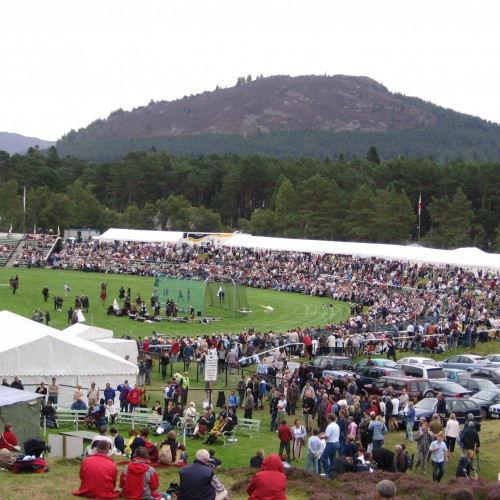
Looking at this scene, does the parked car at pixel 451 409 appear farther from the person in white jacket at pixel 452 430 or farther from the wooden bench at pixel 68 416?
the wooden bench at pixel 68 416

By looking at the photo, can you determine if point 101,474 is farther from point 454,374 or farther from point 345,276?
point 345,276

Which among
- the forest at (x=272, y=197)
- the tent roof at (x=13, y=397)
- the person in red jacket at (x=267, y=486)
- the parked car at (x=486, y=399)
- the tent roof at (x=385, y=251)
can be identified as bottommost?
the parked car at (x=486, y=399)

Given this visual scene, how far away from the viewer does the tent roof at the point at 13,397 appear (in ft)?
52.0

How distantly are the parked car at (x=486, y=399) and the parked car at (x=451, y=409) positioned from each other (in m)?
1.03

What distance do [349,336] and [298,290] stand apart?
24208 mm

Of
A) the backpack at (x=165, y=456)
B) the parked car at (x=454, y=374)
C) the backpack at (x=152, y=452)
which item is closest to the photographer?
the backpack at (x=165, y=456)

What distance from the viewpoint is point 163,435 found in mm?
18656

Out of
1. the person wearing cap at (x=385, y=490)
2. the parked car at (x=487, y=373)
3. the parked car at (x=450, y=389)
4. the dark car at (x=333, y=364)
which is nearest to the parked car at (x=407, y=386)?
the parked car at (x=450, y=389)

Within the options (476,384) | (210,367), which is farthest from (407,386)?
(210,367)

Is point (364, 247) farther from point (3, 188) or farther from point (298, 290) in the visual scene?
point (3, 188)

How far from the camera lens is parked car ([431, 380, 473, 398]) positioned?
23.7 metres

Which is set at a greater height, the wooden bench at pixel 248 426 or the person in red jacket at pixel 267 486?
the person in red jacket at pixel 267 486

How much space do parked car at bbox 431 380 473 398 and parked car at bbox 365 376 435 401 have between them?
218 millimetres

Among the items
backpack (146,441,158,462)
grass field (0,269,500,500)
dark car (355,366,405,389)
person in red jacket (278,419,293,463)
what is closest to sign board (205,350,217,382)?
grass field (0,269,500,500)
